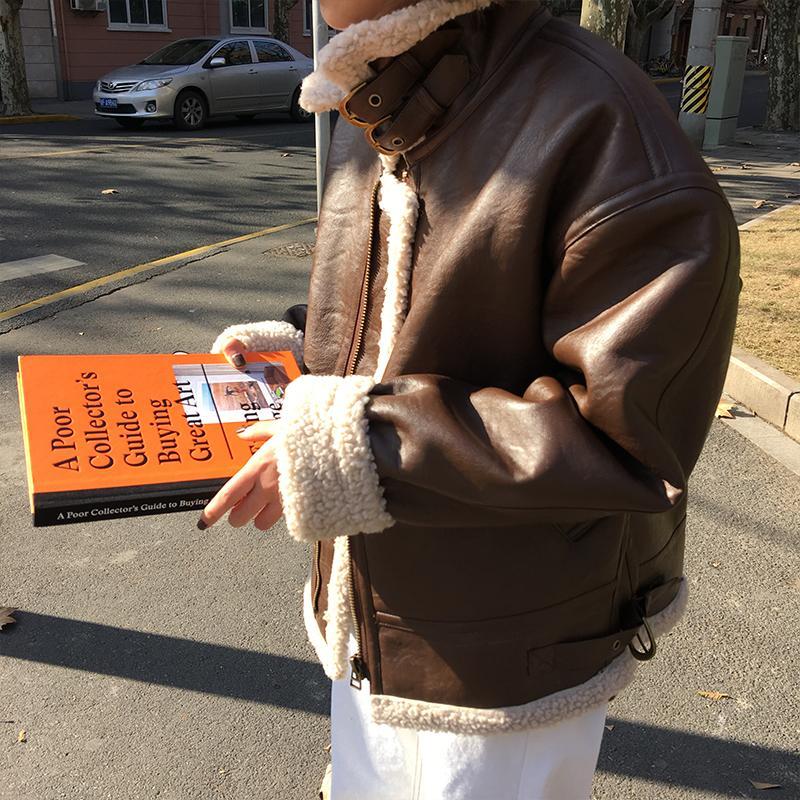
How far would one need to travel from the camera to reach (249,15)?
24.6 metres

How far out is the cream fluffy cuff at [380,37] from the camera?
110 cm

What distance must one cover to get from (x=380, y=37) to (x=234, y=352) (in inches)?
27.4

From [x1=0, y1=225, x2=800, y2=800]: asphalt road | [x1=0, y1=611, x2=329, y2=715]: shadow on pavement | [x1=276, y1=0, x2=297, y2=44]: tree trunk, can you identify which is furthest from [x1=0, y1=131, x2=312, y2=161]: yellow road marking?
[x1=0, y1=611, x2=329, y2=715]: shadow on pavement

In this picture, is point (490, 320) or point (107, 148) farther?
point (107, 148)

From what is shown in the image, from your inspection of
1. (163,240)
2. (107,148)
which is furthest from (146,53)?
(163,240)

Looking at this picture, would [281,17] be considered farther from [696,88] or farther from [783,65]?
[696,88]

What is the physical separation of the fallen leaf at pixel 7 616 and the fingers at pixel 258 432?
6.67ft

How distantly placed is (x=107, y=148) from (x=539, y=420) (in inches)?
496

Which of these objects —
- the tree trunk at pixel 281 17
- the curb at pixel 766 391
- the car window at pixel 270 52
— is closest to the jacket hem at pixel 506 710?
the curb at pixel 766 391

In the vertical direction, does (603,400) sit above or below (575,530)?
above

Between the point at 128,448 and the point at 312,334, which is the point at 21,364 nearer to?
the point at 128,448

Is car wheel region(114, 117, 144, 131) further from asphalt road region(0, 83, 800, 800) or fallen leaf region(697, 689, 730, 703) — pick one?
fallen leaf region(697, 689, 730, 703)

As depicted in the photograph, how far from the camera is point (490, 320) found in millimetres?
1141

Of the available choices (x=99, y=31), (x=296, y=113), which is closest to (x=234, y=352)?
(x=296, y=113)
